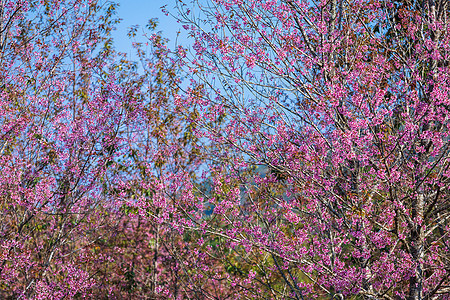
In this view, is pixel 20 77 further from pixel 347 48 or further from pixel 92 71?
pixel 347 48

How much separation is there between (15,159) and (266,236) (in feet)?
18.4

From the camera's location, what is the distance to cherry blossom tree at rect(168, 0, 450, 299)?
214 inches

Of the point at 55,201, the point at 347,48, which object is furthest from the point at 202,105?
the point at 55,201

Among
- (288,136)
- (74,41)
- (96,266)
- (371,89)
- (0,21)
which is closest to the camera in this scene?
(371,89)

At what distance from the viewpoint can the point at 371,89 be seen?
226 inches

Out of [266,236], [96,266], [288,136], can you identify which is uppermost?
[288,136]

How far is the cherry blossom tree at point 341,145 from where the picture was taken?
543cm

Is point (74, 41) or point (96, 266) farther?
point (96, 266)

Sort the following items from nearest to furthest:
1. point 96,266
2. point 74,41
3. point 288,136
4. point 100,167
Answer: point 288,136 → point 100,167 → point 74,41 → point 96,266

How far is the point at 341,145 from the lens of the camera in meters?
5.52

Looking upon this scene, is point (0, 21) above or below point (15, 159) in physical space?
above

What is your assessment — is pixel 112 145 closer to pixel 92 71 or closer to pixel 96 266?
pixel 92 71

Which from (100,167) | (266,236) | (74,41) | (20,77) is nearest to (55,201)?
(100,167)

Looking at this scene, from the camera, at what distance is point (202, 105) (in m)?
7.06
